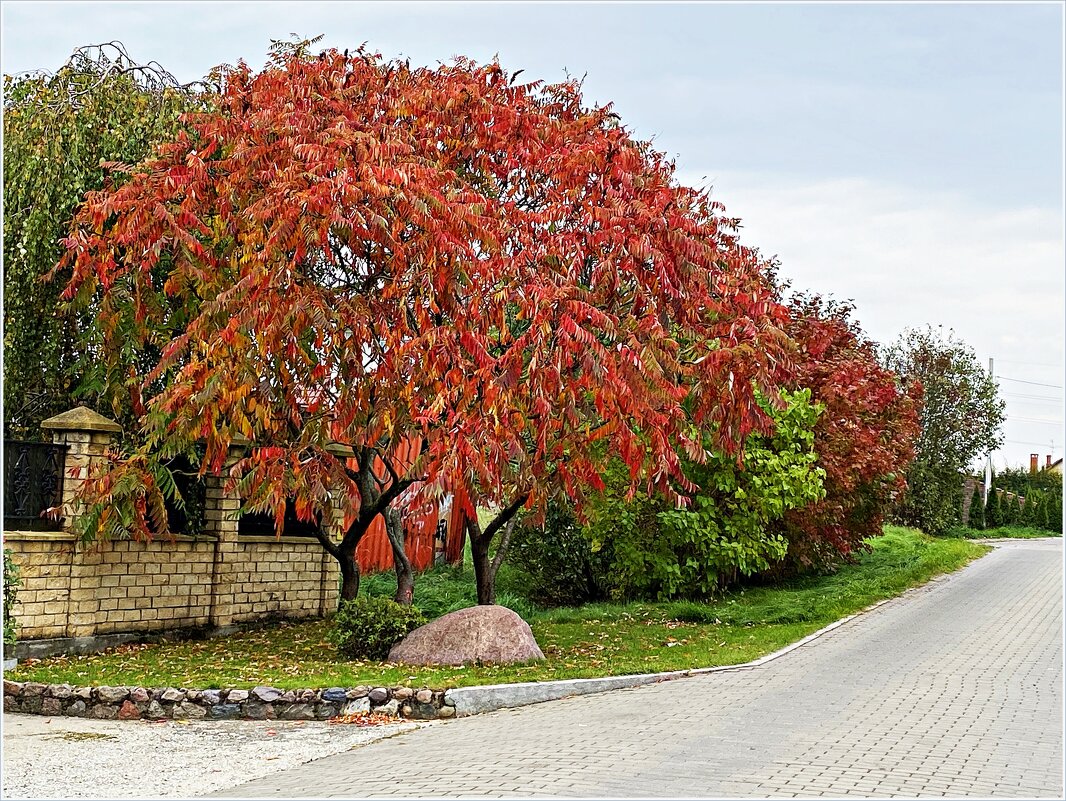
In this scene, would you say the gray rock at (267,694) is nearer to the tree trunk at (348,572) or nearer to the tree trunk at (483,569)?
the tree trunk at (348,572)

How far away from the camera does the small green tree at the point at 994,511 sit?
139 feet

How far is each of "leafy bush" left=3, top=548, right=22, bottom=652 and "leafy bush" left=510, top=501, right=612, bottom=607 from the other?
883 cm

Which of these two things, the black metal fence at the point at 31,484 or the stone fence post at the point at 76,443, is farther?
the stone fence post at the point at 76,443

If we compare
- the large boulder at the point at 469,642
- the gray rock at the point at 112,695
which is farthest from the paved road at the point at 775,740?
the gray rock at the point at 112,695

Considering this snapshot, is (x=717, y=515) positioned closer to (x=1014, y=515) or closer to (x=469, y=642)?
(x=469, y=642)

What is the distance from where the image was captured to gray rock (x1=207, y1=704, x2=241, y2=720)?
10.6 meters

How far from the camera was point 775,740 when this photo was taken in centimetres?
909

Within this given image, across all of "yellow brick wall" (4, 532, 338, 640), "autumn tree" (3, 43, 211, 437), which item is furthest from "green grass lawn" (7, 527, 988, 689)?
"autumn tree" (3, 43, 211, 437)

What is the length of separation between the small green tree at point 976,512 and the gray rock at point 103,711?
119 feet

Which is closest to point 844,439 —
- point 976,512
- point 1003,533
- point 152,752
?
point 152,752

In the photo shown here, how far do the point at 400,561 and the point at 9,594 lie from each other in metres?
4.54

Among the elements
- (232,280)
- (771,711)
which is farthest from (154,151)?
(771,711)

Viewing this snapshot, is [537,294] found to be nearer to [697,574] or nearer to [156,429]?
[156,429]

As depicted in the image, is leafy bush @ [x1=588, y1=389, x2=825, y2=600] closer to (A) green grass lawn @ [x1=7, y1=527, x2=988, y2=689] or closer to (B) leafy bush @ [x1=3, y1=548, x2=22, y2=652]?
(A) green grass lawn @ [x1=7, y1=527, x2=988, y2=689]
